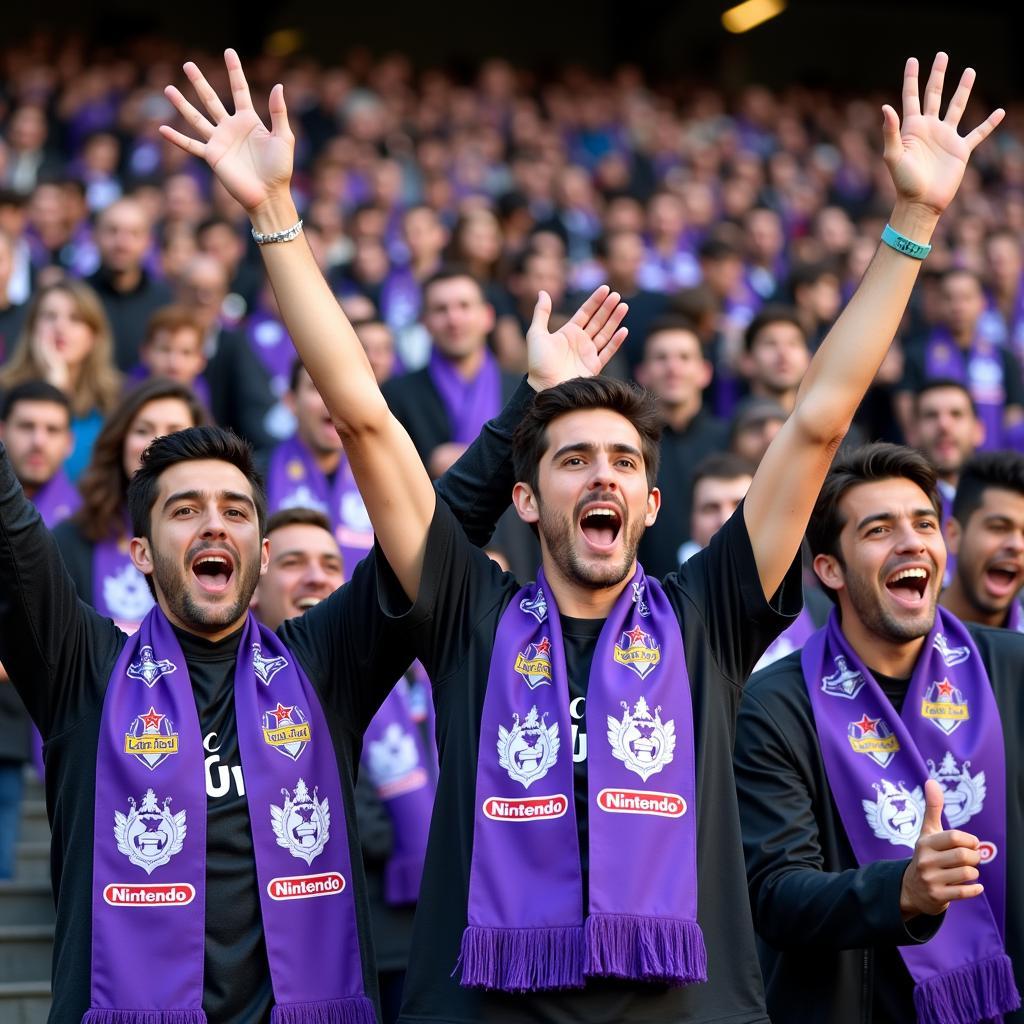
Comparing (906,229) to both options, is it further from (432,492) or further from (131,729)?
(131,729)

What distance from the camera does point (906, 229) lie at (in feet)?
12.3

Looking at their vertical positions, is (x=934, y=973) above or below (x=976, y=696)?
below

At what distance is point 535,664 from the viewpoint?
12.0 ft

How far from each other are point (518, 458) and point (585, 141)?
11.8 m

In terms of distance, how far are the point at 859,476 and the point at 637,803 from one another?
54.6 inches

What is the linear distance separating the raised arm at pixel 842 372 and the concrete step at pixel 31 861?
3.13 m

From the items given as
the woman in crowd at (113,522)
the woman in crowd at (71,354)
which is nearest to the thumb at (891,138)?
the woman in crowd at (113,522)

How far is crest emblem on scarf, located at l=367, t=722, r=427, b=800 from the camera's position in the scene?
5.02 m

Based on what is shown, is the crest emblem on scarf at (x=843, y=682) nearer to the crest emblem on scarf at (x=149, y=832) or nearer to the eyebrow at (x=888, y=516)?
the eyebrow at (x=888, y=516)

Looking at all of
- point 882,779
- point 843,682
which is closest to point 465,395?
point 843,682

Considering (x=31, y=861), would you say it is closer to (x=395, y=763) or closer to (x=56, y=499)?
(x=56, y=499)

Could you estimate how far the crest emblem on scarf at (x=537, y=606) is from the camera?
3.77 meters

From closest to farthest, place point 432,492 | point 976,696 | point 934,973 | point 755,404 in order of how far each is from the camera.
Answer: point 432,492 → point 934,973 → point 976,696 → point 755,404

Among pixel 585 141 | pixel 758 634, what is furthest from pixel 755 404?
pixel 585 141
